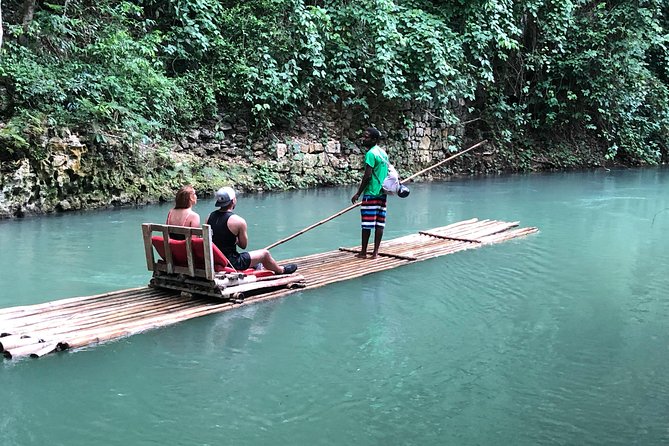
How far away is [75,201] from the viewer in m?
9.91

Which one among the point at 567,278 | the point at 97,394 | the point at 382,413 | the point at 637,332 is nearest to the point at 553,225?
the point at 567,278

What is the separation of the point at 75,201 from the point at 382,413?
7444 millimetres

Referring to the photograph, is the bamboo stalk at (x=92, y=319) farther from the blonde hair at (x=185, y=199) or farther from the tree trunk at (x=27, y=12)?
the tree trunk at (x=27, y=12)

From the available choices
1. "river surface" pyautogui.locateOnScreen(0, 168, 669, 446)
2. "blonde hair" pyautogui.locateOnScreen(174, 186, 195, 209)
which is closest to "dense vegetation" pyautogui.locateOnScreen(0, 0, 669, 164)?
"river surface" pyautogui.locateOnScreen(0, 168, 669, 446)

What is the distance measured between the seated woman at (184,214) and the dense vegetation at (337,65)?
474 cm

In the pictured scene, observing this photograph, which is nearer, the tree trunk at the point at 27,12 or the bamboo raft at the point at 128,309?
the bamboo raft at the point at 128,309

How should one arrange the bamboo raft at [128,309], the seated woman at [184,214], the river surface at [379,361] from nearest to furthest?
the river surface at [379,361], the bamboo raft at [128,309], the seated woman at [184,214]

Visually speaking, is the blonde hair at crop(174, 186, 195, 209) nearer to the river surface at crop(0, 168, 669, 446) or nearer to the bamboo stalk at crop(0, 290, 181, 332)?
the bamboo stalk at crop(0, 290, 181, 332)

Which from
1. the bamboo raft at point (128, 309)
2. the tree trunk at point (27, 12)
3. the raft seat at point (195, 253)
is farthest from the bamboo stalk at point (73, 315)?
the tree trunk at point (27, 12)

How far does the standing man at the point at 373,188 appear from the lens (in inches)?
263

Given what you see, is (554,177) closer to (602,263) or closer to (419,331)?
(602,263)

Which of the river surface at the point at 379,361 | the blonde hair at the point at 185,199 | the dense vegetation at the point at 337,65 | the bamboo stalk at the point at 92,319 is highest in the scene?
the dense vegetation at the point at 337,65

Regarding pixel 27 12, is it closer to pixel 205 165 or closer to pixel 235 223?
pixel 205 165

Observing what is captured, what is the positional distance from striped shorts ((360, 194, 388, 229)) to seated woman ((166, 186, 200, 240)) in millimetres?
2033
